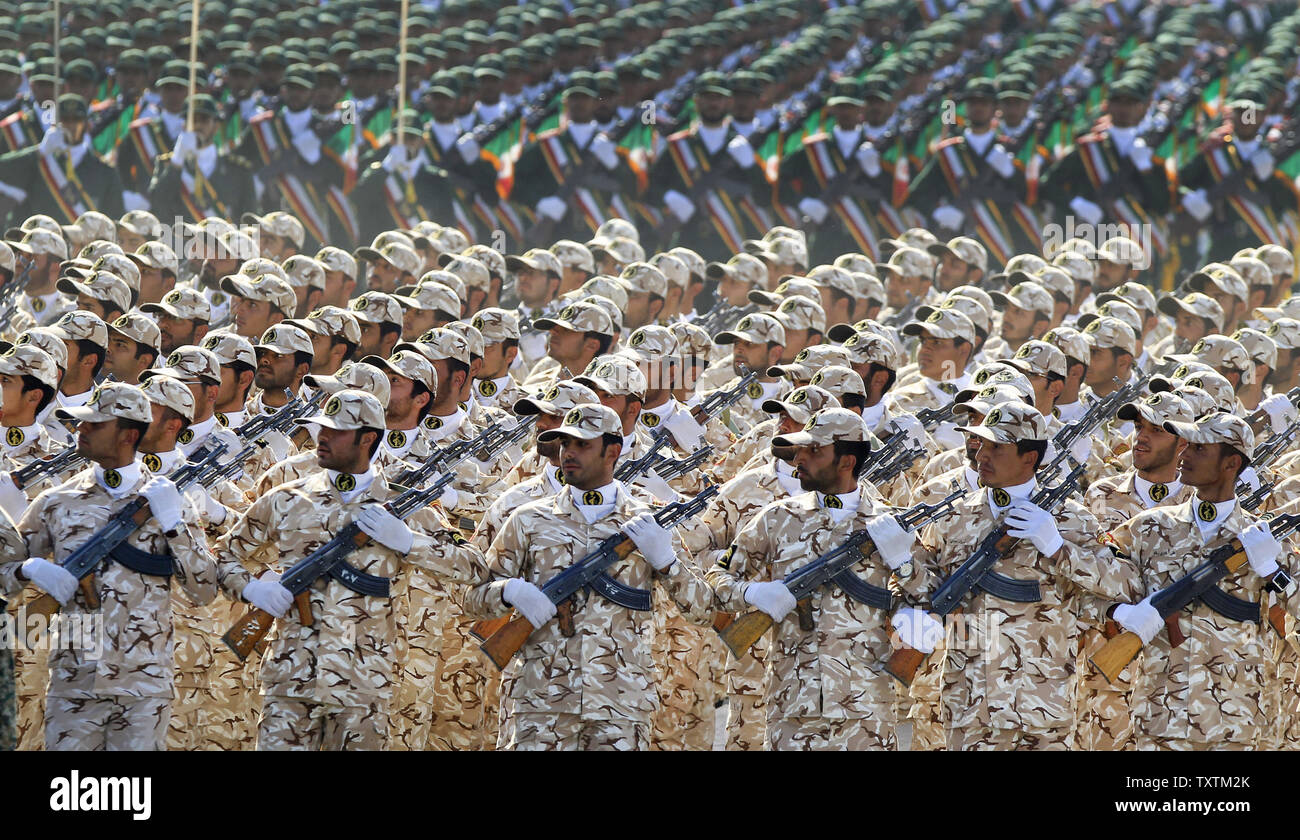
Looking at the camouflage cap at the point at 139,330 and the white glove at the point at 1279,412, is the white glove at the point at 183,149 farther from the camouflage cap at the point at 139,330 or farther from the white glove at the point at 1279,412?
the white glove at the point at 1279,412

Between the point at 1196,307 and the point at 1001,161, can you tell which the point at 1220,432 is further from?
the point at 1001,161

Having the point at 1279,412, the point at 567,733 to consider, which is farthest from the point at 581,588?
the point at 1279,412

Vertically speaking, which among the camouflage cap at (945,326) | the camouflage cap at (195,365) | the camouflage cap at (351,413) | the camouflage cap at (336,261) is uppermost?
the camouflage cap at (351,413)

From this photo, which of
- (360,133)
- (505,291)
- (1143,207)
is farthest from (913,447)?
(360,133)

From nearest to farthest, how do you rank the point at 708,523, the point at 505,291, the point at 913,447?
the point at 708,523 → the point at 913,447 → the point at 505,291

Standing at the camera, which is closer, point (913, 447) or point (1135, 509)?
point (1135, 509)

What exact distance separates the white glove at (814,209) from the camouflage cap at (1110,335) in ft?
26.9

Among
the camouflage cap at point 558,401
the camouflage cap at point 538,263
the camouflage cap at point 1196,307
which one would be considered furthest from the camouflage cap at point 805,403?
the camouflage cap at point 538,263

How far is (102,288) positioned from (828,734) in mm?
6143

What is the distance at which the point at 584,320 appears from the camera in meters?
12.7

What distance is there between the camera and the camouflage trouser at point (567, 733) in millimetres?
9000

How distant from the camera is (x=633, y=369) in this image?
10.7 meters
